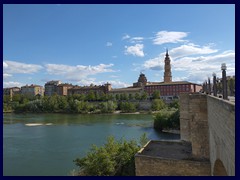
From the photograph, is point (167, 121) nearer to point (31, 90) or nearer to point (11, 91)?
point (31, 90)

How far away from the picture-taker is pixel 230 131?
331 centimetres

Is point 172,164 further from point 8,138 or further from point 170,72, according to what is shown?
point 170,72

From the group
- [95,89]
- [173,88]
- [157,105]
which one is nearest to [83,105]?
[157,105]

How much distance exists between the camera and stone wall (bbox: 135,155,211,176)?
7.45 m

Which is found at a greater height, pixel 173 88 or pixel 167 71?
pixel 167 71

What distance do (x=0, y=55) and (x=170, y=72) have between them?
64.0 m

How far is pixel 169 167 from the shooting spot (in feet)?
25.6

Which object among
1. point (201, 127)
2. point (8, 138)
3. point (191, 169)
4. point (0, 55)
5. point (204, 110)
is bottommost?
point (8, 138)

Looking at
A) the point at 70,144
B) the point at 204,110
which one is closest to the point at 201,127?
the point at 204,110

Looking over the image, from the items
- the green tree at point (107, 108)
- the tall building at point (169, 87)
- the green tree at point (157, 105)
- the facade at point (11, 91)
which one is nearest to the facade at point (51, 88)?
the facade at point (11, 91)

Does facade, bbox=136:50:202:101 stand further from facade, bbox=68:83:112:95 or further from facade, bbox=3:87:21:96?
facade, bbox=3:87:21:96

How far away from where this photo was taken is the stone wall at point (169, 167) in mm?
7445

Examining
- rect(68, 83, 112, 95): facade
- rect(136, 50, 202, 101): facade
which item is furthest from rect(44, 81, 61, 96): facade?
rect(136, 50, 202, 101): facade

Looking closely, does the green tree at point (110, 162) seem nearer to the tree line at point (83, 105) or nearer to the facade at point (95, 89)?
the tree line at point (83, 105)
